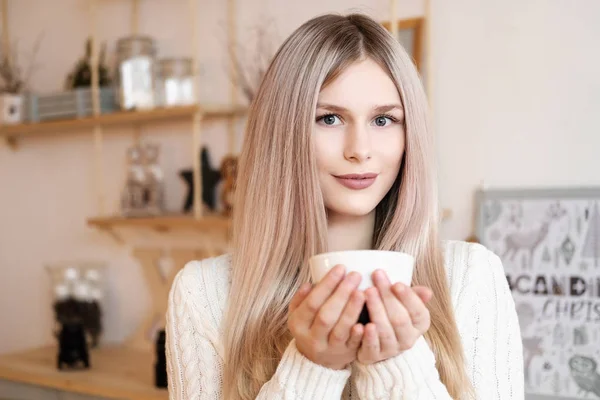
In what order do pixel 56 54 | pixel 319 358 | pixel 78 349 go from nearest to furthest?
pixel 319 358 → pixel 78 349 → pixel 56 54

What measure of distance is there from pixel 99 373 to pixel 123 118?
0.76 meters

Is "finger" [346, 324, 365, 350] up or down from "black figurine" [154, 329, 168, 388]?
up

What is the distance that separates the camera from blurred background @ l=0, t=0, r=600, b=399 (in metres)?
1.54

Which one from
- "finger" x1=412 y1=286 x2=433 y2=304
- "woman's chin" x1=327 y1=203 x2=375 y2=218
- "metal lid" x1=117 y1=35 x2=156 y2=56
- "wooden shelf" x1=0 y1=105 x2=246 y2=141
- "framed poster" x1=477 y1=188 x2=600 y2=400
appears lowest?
"framed poster" x1=477 y1=188 x2=600 y2=400

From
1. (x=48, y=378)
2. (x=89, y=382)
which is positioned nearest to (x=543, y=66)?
(x=89, y=382)

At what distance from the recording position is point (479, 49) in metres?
1.63

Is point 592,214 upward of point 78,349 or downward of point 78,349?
upward

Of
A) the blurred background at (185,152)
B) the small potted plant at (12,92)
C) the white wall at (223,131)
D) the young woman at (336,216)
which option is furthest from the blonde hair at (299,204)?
the small potted plant at (12,92)

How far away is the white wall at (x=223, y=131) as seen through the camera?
1.53 meters

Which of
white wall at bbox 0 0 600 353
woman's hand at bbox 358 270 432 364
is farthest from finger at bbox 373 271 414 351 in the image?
white wall at bbox 0 0 600 353

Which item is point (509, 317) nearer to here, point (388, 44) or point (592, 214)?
point (388, 44)

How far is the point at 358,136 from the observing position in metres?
0.86

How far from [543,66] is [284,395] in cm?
110

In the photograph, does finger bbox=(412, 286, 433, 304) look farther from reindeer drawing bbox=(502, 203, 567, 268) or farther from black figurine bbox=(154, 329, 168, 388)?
black figurine bbox=(154, 329, 168, 388)
